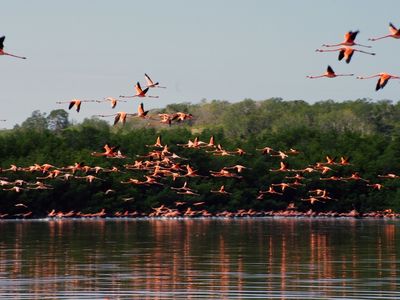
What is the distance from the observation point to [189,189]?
539ft

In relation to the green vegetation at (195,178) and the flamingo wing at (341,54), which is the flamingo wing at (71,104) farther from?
the green vegetation at (195,178)

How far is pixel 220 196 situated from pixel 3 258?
10004cm

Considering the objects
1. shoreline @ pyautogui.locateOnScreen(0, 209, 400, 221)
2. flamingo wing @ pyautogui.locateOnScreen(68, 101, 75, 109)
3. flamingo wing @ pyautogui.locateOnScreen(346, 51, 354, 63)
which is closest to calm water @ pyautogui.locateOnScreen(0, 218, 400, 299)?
flamingo wing @ pyautogui.locateOnScreen(68, 101, 75, 109)

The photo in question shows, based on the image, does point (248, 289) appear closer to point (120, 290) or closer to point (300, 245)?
point (120, 290)

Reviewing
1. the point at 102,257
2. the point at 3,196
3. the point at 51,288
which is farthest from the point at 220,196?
the point at 51,288

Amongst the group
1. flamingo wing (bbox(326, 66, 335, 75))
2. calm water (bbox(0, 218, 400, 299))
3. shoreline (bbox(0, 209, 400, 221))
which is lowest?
calm water (bbox(0, 218, 400, 299))

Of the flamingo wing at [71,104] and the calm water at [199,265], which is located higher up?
the flamingo wing at [71,104]

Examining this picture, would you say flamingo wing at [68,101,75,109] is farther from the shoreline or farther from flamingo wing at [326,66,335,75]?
the shoreline

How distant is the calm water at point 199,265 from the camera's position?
5634 cm

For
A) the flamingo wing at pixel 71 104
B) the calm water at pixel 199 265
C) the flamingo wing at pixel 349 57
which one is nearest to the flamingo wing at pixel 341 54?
the flamingo wing at pixel 349 57

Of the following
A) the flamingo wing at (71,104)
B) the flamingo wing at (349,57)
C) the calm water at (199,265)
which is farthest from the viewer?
the flamingo wing at (71,104)

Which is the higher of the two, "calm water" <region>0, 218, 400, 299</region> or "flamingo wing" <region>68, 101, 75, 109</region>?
"flamingo wing" <region>68, 101, 75, 109</region>

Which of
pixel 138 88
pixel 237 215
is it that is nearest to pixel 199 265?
pixel 138 88

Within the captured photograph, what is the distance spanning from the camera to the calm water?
56344 mm
